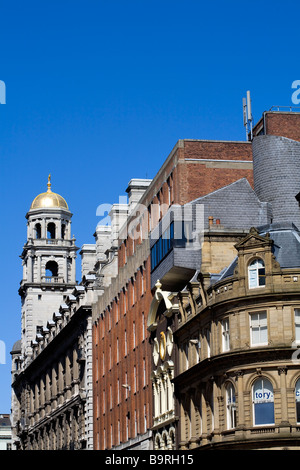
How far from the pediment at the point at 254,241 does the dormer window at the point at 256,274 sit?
899 millimetres

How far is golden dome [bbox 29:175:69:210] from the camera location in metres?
151

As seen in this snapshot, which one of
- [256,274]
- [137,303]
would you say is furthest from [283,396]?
[137,303]

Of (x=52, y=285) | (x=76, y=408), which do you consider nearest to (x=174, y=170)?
(x=76, y=408)

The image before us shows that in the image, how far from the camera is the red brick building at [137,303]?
81.8 meters

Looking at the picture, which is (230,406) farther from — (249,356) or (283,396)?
(283,396)

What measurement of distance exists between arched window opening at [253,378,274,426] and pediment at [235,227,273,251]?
7.58 metres

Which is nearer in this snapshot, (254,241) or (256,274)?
(256,274)

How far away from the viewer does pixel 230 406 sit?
209 feet

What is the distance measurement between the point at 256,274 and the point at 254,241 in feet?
6.21

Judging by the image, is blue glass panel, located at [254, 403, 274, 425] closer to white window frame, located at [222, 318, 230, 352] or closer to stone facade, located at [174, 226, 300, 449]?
stone facade, located at [174, 226, 300, 449]

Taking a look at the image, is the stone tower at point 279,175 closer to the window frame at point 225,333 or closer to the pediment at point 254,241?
the pediment at point 254,241
